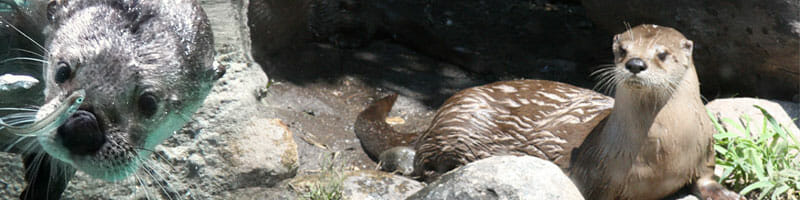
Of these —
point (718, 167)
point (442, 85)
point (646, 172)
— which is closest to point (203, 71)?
point (646, 172)

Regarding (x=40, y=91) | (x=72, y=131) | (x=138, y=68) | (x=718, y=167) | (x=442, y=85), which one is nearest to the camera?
(x=72, y=131)

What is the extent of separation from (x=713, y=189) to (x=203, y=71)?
2.20 m

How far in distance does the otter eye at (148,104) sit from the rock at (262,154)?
2.87 ft

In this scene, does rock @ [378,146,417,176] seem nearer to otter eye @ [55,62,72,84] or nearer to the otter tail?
the otter tail

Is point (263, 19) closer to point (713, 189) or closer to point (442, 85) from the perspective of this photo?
point (442, 85)

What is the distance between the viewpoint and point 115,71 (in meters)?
1.60

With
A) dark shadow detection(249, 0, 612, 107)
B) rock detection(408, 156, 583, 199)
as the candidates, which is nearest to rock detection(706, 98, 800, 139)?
dark shadow detection(249, 0, 612, 107)

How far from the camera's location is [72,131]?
1532 millimetres

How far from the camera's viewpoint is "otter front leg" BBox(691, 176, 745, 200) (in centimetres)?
303

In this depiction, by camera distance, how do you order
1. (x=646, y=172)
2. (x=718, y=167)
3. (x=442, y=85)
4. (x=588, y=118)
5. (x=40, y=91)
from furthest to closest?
(x=442, y=85), (x=718, y=167), (x=588, y=118), (x=646, y=172), (x=40, y=91)

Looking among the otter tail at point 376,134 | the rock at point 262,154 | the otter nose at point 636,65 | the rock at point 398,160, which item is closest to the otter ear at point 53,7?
the rock at point 262,154

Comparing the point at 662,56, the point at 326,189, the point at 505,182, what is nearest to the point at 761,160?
the point at 662,56

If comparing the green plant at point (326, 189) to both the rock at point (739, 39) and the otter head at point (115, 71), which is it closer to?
the otter head at point (115, 71)

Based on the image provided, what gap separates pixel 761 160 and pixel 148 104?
2866 millimetres
